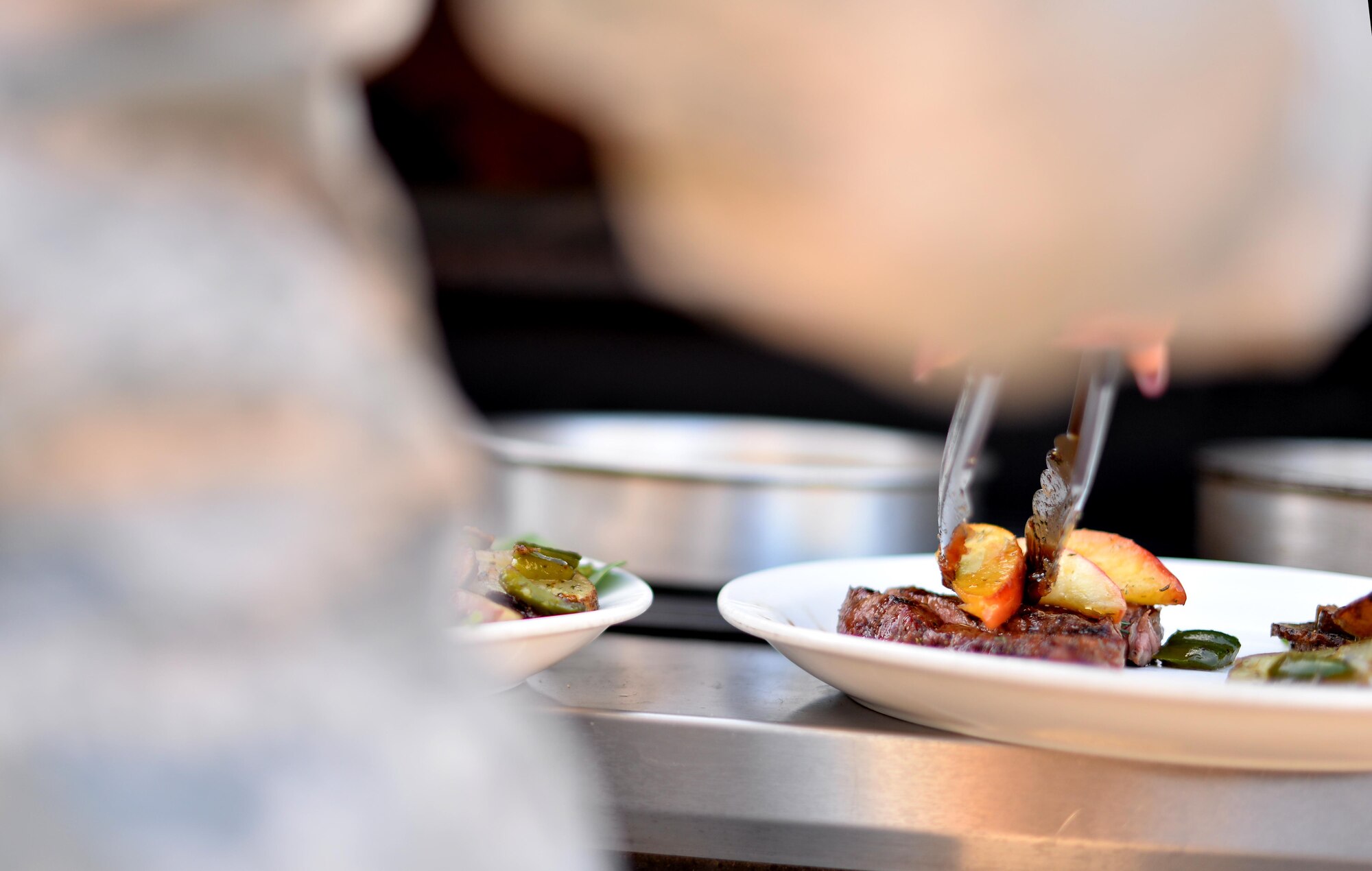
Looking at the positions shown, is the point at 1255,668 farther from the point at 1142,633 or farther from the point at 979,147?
the point at 979,147

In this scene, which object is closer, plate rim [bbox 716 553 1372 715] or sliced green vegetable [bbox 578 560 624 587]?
plate rim [bbox 716 553 1372 715]

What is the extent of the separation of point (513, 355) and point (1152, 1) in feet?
9.73

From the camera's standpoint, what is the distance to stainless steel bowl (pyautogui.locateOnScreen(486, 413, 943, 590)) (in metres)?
1.29

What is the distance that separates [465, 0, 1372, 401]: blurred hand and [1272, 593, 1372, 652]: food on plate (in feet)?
2.28

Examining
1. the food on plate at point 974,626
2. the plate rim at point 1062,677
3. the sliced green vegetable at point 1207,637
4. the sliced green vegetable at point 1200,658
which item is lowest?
the sliced green vegetable at point 1200,658

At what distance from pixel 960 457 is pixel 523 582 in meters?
0.36

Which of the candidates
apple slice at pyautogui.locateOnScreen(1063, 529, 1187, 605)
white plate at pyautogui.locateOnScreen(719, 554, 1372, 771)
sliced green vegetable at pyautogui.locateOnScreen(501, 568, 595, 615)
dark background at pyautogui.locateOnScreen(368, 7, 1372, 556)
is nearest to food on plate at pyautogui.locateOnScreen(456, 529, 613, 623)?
sliced green vegetable at pyautogui.locateOnScreen(501, 568, 595, 615)

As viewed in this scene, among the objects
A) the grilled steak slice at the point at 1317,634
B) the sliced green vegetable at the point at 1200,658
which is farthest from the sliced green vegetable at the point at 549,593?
the grilled steak slice at the point at 1317,634

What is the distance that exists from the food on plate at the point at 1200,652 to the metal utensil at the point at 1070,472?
0.11 m

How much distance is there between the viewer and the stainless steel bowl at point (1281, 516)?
1215mm

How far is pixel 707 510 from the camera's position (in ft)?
4.22

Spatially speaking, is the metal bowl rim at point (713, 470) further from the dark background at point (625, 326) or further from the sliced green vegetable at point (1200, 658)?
the dark background at point (625, 326)

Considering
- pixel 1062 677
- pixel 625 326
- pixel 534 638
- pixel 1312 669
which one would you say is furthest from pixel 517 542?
pixel 625 326

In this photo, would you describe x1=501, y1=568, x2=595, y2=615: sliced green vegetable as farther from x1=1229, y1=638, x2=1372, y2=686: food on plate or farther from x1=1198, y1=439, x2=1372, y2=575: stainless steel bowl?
x1=1198, y1=439, x2=1372, y2=575: stainless steel bowl
